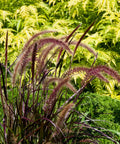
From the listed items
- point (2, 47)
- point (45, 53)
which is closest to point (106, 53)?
point (2, 47)

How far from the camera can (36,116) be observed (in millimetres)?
793

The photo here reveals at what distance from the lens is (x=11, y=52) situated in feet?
7.66

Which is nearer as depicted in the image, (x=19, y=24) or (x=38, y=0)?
(x=19, y=24)

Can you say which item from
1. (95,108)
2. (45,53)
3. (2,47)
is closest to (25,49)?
(45,53)

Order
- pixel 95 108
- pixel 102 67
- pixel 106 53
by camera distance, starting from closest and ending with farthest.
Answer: pixel 102 67, pixel 95 108, pixel 106 53

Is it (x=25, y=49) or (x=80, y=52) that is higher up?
(x=25, y=49)

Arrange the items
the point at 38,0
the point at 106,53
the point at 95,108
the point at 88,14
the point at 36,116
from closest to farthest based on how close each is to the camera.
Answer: the point at 36,116 → the point at 95,108 → the point at 106,53 → the point at 88,14 → the point at 38,0

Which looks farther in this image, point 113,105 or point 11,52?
point 11,52

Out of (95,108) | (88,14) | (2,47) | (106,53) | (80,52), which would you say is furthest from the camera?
(88,14)

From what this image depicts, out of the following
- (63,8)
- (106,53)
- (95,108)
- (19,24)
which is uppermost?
(63,8)

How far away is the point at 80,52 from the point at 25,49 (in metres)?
1.41

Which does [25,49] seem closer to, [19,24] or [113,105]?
[113,105]

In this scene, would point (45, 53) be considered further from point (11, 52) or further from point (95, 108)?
point (11, 52)

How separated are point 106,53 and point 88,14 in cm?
67
